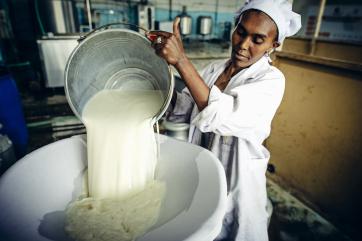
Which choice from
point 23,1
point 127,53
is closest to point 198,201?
point 127,53

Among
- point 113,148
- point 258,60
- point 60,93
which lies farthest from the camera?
point 60,93

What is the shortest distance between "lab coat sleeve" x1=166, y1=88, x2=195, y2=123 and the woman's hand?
19.1 inches

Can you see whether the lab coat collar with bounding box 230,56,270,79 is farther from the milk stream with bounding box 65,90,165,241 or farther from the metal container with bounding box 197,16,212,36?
the metal container with bounding box 197,16,212,36

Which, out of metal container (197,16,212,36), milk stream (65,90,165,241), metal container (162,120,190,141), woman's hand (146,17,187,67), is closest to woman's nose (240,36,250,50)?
woman's hand (146,17,187,67)

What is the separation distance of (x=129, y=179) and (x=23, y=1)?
13.3 feet

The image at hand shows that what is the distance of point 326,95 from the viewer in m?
1.90

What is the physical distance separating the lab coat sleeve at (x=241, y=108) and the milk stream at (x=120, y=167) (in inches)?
10.4

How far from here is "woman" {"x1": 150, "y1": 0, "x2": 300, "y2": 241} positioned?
959 millimetres

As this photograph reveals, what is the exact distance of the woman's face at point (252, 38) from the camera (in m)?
1.07

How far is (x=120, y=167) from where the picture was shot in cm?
105

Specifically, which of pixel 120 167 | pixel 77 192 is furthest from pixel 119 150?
pixel 77 192

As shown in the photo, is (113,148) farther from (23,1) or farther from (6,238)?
(23,1)

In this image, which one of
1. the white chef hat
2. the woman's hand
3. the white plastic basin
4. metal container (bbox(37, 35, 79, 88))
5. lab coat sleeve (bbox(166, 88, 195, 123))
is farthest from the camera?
metal container (bbox(37, 35, 79, 88))

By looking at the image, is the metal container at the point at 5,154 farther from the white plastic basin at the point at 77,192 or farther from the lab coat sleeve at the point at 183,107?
the lab coat sleeve at the point at 183,107
